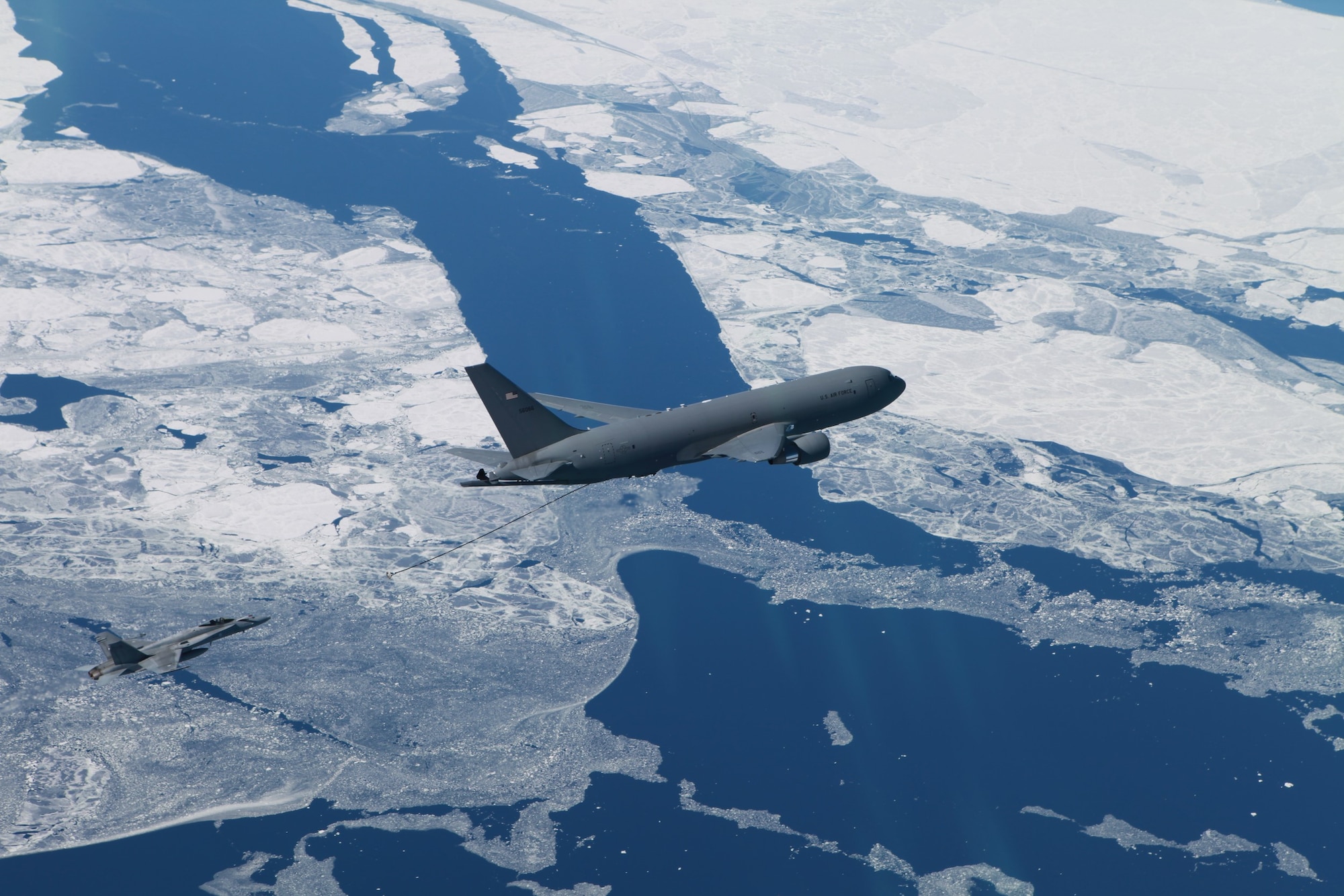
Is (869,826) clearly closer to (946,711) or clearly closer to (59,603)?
(946,711)

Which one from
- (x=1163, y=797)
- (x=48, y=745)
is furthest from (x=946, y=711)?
(x=48, y=745)

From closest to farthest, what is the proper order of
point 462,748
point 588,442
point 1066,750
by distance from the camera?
point 588,442
point 462,748
point 1066,750

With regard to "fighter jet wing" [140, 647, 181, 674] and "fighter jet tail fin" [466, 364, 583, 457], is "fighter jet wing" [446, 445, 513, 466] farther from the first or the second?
"fighter jet wing" [140, 647, 181, 674]

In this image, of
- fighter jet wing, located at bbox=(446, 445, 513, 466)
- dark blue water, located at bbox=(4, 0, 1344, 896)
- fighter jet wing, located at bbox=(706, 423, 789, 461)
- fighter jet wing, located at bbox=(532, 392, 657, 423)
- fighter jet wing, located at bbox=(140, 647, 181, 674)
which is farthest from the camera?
dark blue water, located at bbox=(4, 0, 1344, 896)

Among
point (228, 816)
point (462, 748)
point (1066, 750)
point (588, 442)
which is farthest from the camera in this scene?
point (1066, 750)

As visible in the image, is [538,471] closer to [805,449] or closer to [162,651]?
[805,449]

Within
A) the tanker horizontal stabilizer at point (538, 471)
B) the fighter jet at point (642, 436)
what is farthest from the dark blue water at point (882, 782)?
the fighter jet at point (642, 436)

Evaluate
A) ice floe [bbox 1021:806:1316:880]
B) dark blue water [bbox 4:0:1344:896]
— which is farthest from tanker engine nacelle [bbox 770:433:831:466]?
ice floe [bbox 1021:806:1316:880]
